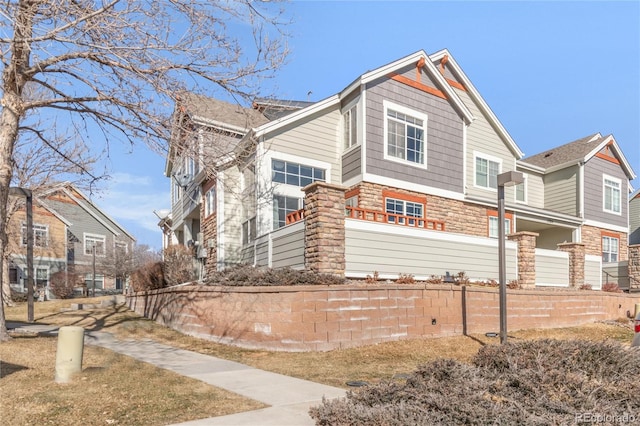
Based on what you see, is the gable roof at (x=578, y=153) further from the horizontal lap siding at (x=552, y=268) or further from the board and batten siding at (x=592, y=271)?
the horizontal lap siding at (x=552, y=268)

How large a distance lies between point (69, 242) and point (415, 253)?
30.2 m

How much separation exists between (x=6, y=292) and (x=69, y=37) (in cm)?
1742

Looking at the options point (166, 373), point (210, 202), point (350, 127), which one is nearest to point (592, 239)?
point (350, 127)

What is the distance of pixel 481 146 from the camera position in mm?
21078

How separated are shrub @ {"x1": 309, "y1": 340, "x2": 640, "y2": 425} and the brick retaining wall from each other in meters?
4.67

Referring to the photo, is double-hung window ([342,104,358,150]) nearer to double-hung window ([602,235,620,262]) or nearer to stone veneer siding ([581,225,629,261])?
stone veneer siding ([581,225,629,261])

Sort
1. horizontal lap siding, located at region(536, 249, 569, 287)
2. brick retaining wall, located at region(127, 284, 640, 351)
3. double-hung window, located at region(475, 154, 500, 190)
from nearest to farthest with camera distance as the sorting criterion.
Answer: brick retaining wall, located at region(127, 284, 640, 351), horizontal lap siding, located at region(536, 249, 569, 287), double-hung window, located at region(475, 154, 500, 190)

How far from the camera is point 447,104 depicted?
18750 mm

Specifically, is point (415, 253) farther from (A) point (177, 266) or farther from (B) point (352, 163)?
(A) point (177, 266)

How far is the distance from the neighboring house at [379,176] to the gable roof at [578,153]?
415 cm

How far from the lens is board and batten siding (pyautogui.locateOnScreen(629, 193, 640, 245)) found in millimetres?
34312

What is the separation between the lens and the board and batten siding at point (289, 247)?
41.6ft

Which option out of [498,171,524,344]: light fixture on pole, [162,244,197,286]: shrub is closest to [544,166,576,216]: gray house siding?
[498,171,524,344]: light fixture on pole

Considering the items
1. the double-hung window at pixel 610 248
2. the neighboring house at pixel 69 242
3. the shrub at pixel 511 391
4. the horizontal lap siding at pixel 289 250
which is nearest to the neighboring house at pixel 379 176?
the horizontal lap siding at pixel 289 250
